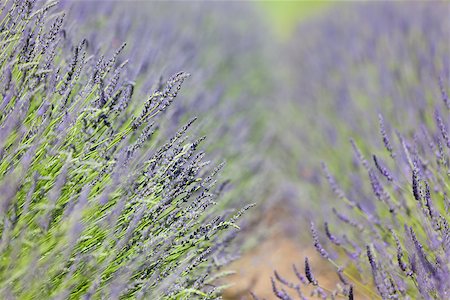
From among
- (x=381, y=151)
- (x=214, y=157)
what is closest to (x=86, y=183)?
(x=214, y=157)

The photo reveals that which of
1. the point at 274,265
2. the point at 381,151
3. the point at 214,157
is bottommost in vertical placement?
the point at 274,265

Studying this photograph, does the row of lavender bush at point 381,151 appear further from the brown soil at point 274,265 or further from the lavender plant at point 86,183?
the lavender plant at point 86,183

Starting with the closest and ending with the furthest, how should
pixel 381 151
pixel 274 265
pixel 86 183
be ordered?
pixel 86 183
pixel 274 265
pixel 381 151

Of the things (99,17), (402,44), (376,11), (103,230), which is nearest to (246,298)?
(103,230)

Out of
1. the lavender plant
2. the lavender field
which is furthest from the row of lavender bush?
the lavender plant

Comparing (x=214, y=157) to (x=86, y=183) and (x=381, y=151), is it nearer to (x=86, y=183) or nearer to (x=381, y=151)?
(x=381, y=151)

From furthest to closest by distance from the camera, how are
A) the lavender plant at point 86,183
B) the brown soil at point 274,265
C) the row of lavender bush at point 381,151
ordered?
1. the brown soil at point 274,265
2. the row of lavender bush at point 381,151
3. the lavender plant at point 86,183

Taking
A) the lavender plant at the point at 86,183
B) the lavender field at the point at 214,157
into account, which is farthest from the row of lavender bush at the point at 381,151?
the lavender plant at the point at 86,183
